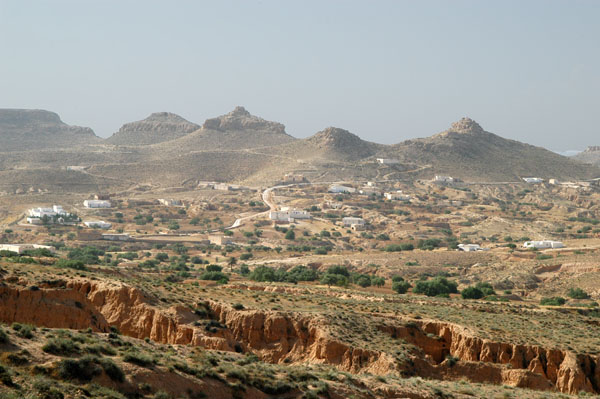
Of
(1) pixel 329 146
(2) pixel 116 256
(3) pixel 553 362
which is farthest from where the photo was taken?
(1) pixel 329 146

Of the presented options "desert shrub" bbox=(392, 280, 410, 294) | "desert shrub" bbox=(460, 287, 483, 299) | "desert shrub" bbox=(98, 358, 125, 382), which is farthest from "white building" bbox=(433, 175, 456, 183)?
"desert shrub" bbox=(98, 358, 125, 382)

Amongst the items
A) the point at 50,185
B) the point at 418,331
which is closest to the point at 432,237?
the point at 50,185

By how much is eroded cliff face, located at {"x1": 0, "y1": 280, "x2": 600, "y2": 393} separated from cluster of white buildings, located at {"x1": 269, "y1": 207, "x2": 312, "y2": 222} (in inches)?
3094

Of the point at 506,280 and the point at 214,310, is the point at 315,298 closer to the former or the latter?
the point at 214,310

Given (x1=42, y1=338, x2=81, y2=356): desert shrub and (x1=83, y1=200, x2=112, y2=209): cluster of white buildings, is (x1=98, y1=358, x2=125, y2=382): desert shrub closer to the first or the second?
(x1=42, y1=338, x2=81, y2=356): desert shrub

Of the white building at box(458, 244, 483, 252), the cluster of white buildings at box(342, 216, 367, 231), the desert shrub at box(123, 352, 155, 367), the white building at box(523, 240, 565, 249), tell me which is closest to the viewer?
the desert shrub at box(123, 352, 155, 367)

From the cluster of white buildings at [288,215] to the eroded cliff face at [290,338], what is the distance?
3094 inches

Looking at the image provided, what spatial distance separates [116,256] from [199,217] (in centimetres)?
3308

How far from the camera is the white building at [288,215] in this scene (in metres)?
111

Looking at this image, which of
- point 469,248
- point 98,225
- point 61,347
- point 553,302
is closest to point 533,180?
point 469,248

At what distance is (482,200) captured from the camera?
136625 millimetres

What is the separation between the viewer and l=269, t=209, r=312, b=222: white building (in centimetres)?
11057

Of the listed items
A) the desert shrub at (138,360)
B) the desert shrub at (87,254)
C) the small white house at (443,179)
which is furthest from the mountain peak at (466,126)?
the desert shrub at (138,360)

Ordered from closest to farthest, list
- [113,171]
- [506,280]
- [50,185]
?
[506,280]
[50,185]
[113,171]
